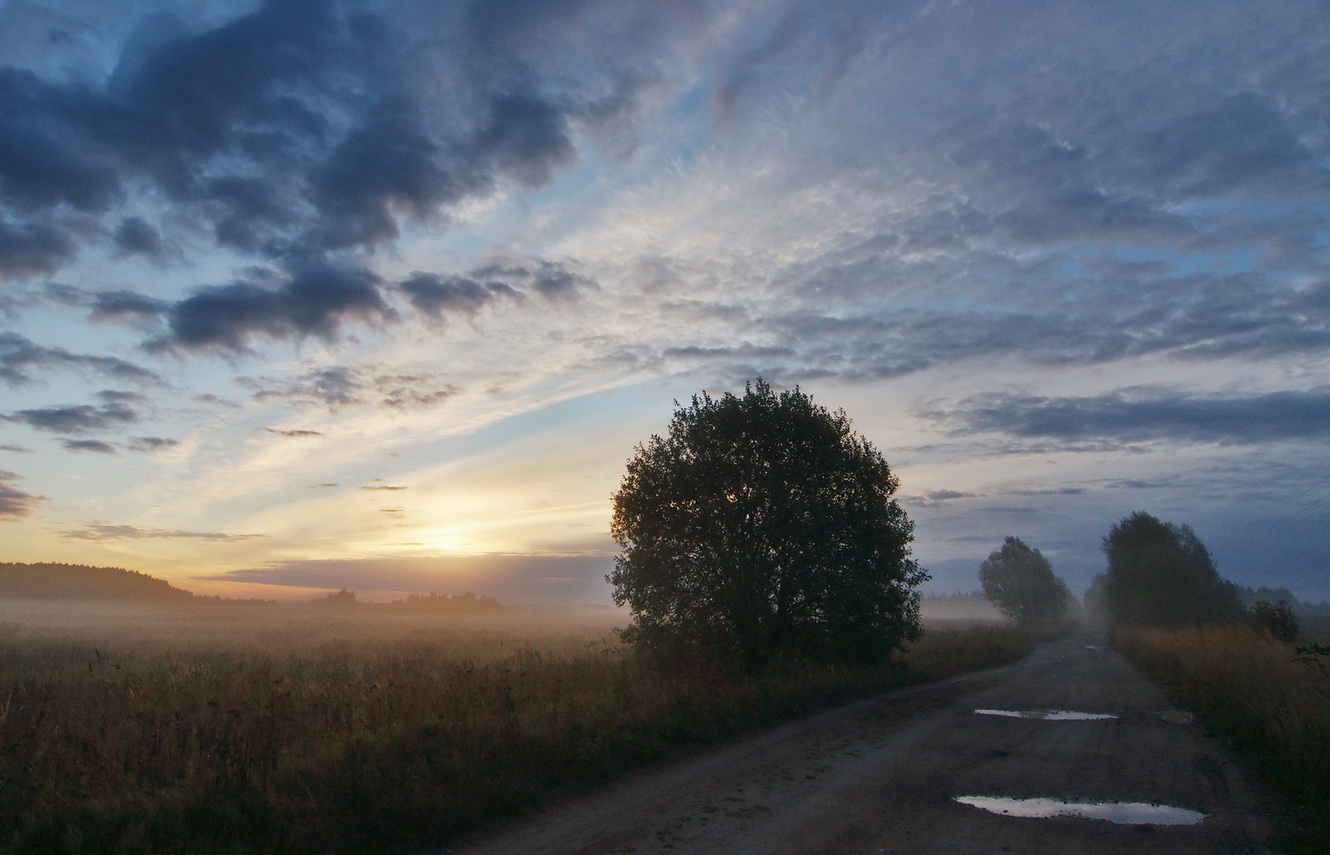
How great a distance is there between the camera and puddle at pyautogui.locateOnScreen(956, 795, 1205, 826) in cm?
778

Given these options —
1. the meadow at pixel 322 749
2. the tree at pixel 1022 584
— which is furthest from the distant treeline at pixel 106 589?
the meadow at pixel 322 749

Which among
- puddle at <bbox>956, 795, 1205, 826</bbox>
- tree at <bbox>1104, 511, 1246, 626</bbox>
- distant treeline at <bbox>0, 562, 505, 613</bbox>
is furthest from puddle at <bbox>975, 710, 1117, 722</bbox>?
distant treeline at <bbox>0, 562, 505, 613</bbox>

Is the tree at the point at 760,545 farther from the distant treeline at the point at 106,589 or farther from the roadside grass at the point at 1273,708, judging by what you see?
the distant treeline at the point at 106,589

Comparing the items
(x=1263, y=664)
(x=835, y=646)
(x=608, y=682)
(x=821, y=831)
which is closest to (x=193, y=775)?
(x=821, y=831)

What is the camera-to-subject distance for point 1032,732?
1331 centimetres

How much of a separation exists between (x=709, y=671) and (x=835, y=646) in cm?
519

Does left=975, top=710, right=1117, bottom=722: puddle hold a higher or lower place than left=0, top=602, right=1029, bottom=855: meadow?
lower

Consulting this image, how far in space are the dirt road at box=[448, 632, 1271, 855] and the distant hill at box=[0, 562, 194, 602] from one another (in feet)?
507

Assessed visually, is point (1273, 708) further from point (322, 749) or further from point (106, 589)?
point (106, 589)

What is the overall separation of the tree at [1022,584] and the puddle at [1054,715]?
287 feet

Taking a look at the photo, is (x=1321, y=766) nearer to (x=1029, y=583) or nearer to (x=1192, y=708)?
(x=1192, y=708)

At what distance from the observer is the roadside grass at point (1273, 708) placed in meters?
8.31

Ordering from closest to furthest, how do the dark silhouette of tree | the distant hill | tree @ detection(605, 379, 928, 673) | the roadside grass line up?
the roadside grass, tree @ detection(605, 379, 928, 673), the dark silhouette of tree, the distant hill

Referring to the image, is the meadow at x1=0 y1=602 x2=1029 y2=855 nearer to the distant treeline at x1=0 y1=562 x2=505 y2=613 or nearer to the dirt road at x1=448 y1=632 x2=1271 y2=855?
the dirt road at x1=448 y1=632 x2=1271 y2=855
